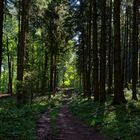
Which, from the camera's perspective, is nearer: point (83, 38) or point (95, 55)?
point (95, 55)

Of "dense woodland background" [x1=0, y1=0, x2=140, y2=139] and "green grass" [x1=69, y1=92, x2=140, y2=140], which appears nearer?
"green grass" [x1=69, y1=92, x2=140, y2=140]

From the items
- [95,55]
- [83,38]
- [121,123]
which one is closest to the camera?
[121,123]

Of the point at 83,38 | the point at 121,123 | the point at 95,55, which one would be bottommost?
the point at 121,123

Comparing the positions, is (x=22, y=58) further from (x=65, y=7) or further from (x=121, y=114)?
(x=65, y=7)

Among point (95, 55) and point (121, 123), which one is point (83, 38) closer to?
point (95, 55)

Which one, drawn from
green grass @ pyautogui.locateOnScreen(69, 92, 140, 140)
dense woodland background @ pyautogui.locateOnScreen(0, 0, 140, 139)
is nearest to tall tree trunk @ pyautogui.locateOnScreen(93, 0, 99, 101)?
dense woodland background @ pyautogui.locateOnScreen(0, 0, 140, 139)

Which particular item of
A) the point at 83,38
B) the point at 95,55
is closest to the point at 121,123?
the point at 95,55

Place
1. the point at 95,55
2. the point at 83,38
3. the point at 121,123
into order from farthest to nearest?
the point at 83,38 → the point at 95,55 → the point at 121,123

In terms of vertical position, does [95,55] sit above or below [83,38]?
below

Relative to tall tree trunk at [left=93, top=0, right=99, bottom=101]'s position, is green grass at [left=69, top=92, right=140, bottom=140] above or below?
below

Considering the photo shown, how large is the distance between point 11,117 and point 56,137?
4734mm

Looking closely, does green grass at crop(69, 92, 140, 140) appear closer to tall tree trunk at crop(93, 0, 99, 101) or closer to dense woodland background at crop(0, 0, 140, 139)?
dense woodland background at crop(0, 0, 140, 139)

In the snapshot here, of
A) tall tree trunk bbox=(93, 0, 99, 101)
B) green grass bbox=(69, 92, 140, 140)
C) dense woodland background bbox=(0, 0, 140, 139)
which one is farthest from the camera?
tall tree trunk bbox=(93, 0, 99, 101)

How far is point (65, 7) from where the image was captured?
137 ft
